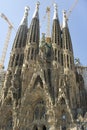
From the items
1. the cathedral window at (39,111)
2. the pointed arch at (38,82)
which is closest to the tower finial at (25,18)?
the pointed arch at (38,82)

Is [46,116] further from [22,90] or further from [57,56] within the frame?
[57,56]

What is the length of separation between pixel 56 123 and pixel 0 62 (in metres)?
36.5

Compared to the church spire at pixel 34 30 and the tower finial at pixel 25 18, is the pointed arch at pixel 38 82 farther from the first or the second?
the tower finial at pixel 25 18

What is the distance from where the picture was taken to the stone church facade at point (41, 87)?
39844mm

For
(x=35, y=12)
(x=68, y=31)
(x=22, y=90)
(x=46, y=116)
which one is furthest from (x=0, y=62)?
(x=46, y=116)

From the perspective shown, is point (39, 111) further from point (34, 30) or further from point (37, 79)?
point (34, 30)

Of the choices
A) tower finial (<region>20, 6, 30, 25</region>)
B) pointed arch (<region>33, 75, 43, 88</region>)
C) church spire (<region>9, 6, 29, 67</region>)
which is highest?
tower finial (<region>20, 6, 30, 25</region>)

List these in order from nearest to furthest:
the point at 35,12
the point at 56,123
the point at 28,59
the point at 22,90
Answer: the point at 56,123
the point at 22,90
the point at 28,59
the point at 35,12

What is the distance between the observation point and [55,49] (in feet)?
162

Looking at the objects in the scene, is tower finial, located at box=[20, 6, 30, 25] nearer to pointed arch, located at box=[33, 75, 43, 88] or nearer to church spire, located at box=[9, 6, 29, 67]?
church spire, located at box=[9, 6, 29, 67]

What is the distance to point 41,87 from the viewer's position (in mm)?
43344

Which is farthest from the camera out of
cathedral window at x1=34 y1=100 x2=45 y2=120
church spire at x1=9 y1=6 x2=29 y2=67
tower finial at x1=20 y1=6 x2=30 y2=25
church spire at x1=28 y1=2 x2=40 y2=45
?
tower finial at x1=20 y1=6 x2=30 y2=25

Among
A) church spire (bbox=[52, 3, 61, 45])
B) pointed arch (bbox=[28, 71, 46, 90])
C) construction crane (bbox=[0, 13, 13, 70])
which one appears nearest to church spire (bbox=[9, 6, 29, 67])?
pointed arch (bbox=[28, 71, 46, 90])

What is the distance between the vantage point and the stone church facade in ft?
131
